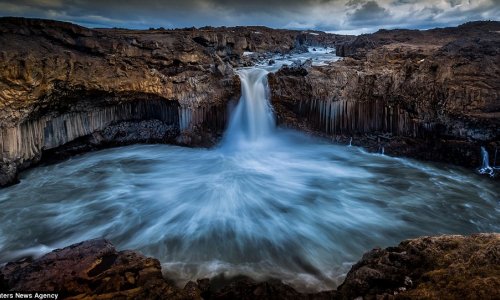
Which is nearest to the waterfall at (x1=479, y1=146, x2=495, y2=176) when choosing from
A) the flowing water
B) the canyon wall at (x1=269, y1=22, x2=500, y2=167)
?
the canyon wall at (x1=269, y1=22, x2=500, y2=167)

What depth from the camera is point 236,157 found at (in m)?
11.2

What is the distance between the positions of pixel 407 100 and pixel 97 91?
10.0 metres

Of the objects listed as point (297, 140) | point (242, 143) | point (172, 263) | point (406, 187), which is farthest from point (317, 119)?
point (172, 263)

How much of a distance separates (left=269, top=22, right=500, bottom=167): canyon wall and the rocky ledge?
7804 millimetres

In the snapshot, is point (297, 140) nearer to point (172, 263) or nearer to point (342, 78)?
point (342, 78)

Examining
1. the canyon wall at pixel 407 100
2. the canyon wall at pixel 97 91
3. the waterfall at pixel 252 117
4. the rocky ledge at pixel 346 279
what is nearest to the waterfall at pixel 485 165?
the canyon wall at pixel 407 100

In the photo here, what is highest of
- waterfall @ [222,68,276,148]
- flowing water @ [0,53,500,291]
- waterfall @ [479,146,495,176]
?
waterfall @ [222,68,276,148]

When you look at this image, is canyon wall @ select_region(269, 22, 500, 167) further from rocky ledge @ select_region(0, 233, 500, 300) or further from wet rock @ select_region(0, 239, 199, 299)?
wet rock @ select_region(0, 239, 199, 299)

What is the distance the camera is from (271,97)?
12.6m

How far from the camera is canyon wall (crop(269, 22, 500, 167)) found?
10.1 m

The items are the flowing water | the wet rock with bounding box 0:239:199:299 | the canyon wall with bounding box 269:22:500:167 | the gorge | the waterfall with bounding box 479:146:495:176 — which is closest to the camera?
the wet rock with bounding box 0:239:199:299

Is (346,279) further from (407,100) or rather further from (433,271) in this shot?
(407,100)

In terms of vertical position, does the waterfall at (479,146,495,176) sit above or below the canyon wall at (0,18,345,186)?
below

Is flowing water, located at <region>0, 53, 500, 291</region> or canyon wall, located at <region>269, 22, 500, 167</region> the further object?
canyon wall, located at <region>269, 22, 500, 167</region>
